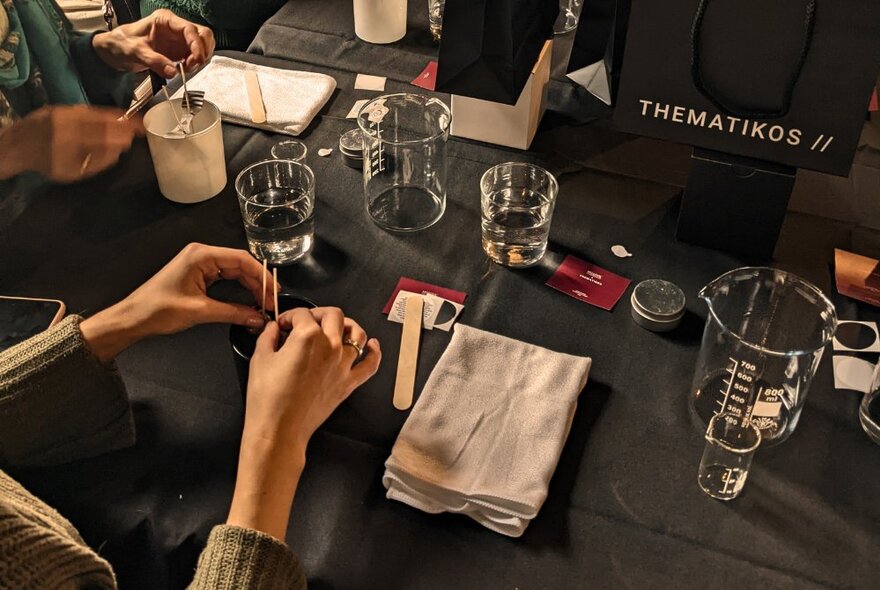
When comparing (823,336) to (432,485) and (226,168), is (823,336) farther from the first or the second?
(226,168)

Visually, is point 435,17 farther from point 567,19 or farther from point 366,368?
point 366,368

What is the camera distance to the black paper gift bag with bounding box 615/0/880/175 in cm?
97

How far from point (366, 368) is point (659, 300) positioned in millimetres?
381

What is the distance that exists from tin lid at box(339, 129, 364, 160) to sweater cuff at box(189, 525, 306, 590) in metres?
0.69

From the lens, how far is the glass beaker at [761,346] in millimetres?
929

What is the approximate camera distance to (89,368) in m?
0.92

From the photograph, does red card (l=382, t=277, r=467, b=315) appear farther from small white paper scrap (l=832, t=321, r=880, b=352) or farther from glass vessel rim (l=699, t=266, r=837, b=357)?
small white paper scrap (l=832, t=321, r=880, b=352)

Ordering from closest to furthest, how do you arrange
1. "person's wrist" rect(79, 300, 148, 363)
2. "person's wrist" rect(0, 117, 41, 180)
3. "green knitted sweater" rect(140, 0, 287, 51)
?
"person's wrist" rect(79, 300, 148, 363) < "person's wrist" rect(0, 117, 41, 180) < "green knitted sweater" rect(140, 0, 287, 51)

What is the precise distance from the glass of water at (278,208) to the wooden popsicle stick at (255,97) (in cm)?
19

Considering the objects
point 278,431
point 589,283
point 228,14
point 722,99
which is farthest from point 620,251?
point 228,14

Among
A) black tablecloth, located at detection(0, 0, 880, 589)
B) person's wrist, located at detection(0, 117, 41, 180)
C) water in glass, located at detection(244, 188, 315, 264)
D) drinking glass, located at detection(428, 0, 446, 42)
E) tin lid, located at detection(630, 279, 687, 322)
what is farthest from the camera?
drinking glass, located at detection(428, 0, 446, 42)

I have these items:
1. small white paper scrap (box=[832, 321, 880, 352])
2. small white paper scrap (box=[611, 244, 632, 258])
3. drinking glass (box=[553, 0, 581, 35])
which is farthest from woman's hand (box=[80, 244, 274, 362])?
drinking glass (box=[553, 0, 581, 35])

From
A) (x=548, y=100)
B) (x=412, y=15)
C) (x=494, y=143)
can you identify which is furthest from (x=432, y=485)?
(x=412, y=15)

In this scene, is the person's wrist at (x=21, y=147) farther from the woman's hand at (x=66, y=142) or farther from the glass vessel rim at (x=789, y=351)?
the glass vessel rim at (x=789, y=351)
